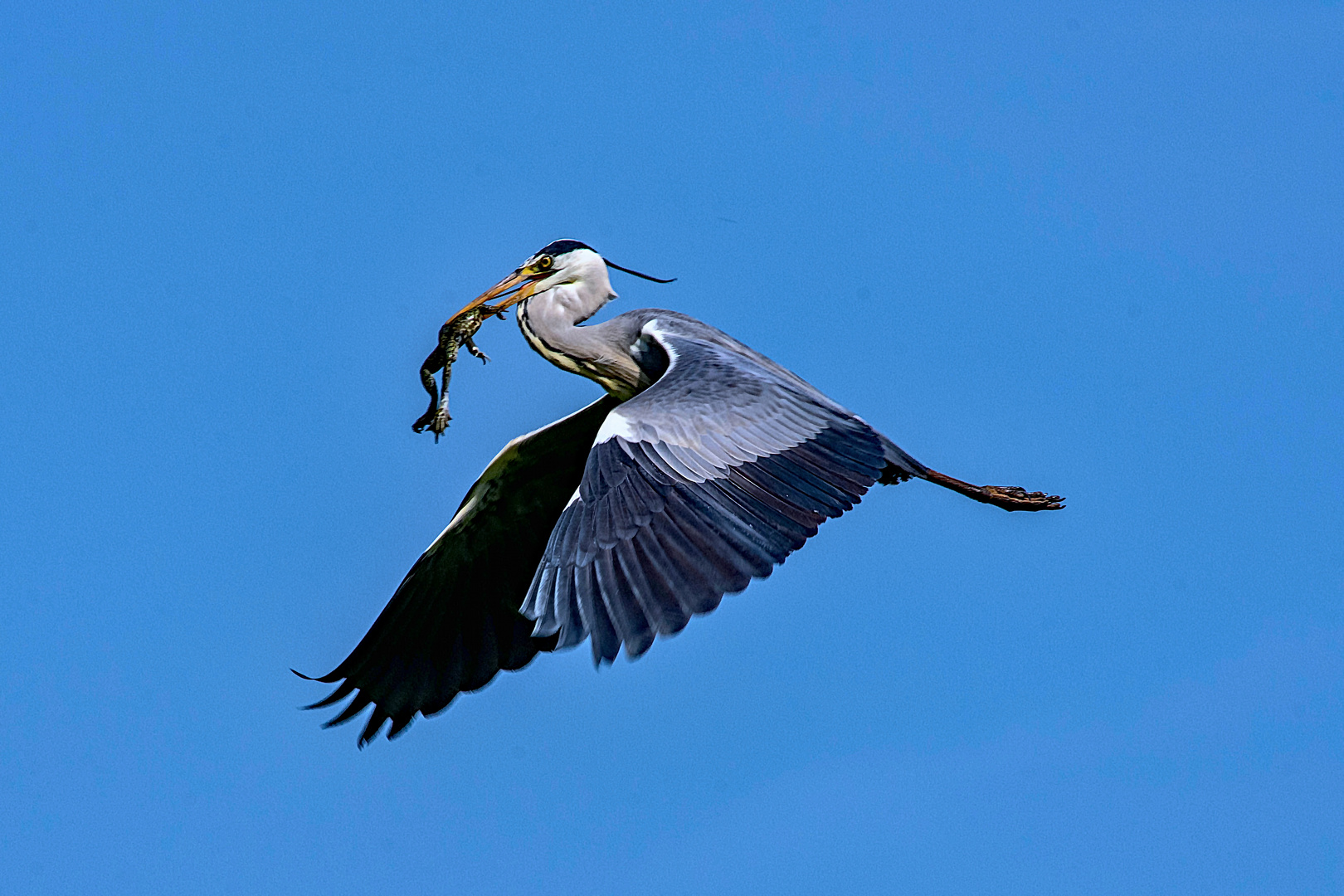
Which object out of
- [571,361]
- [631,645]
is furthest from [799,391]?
[631,645]

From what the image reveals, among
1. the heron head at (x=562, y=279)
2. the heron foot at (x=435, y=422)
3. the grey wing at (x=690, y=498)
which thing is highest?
the heron head at (x=562, y=279)

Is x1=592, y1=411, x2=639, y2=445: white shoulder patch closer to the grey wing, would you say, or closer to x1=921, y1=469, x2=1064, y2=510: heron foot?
the grey wing

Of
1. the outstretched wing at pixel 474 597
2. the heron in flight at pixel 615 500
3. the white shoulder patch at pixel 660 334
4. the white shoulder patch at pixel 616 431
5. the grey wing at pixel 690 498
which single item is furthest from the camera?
the outstretched wing at pixel 474 597

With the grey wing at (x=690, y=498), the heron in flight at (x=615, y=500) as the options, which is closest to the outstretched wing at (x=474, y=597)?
the heron in flight at (x=615, y=500)

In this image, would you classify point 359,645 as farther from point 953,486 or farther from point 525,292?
point 953,486

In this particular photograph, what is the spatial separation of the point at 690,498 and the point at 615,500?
316mm

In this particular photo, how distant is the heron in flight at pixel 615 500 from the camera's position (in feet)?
21.1

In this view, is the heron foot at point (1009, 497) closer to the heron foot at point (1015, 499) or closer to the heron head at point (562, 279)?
the heron foot at point (1015, 499)

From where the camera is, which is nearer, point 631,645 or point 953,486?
point 631,645

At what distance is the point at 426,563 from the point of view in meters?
9.23

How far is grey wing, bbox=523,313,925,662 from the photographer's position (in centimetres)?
631

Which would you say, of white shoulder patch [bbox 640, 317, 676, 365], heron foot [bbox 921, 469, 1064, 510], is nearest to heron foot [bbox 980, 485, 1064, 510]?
heron foot [bbox 921, 469, 1064, 510]

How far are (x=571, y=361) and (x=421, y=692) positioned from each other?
6.59ft

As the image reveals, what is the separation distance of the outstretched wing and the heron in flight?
0.4 inches
